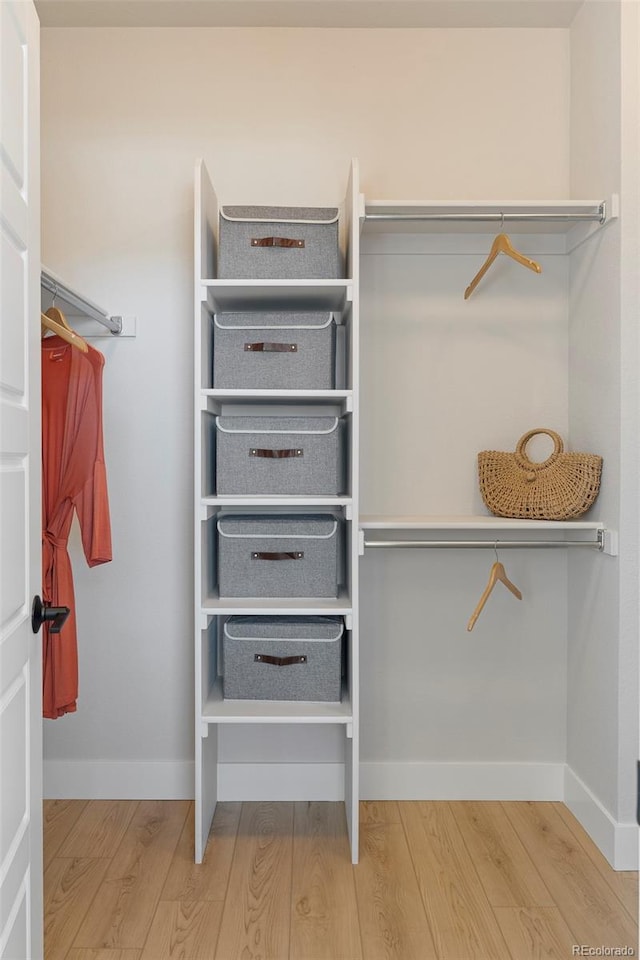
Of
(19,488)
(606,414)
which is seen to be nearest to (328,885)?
(19,488)

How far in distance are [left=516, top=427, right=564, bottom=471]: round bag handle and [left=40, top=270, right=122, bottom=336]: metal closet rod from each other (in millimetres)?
1429

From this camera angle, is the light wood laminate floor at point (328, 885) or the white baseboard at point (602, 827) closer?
the light wood laminate floor at point (328, 885)

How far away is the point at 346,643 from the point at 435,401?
0.89 meters

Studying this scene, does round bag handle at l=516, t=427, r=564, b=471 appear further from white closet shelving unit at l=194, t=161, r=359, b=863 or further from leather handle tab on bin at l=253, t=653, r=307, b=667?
leather handle tab on bin at l=253, t=653, r=307, b=667

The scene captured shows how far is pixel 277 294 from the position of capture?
8.11 ft

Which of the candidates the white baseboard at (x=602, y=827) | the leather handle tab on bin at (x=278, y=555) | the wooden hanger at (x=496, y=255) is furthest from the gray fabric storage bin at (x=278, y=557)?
the white baseboard at (x=602, y=827)

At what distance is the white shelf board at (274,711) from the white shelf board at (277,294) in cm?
125

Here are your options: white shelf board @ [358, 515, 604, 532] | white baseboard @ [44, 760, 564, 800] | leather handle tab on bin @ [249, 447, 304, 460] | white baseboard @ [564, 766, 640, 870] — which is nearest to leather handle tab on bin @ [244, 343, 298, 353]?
leather handle tab on bin @ [249, 447, 304, 460]

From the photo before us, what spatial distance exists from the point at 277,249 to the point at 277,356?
0.33 metres

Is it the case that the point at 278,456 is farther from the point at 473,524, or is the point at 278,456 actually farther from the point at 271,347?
the point at 473,524

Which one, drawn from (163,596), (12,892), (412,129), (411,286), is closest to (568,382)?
(411,286)

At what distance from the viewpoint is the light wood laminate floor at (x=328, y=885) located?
1.94 metres

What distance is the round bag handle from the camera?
8.24 feet

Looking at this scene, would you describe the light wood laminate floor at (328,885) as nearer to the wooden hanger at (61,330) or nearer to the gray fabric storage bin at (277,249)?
the wooden hanger at (61,330)
